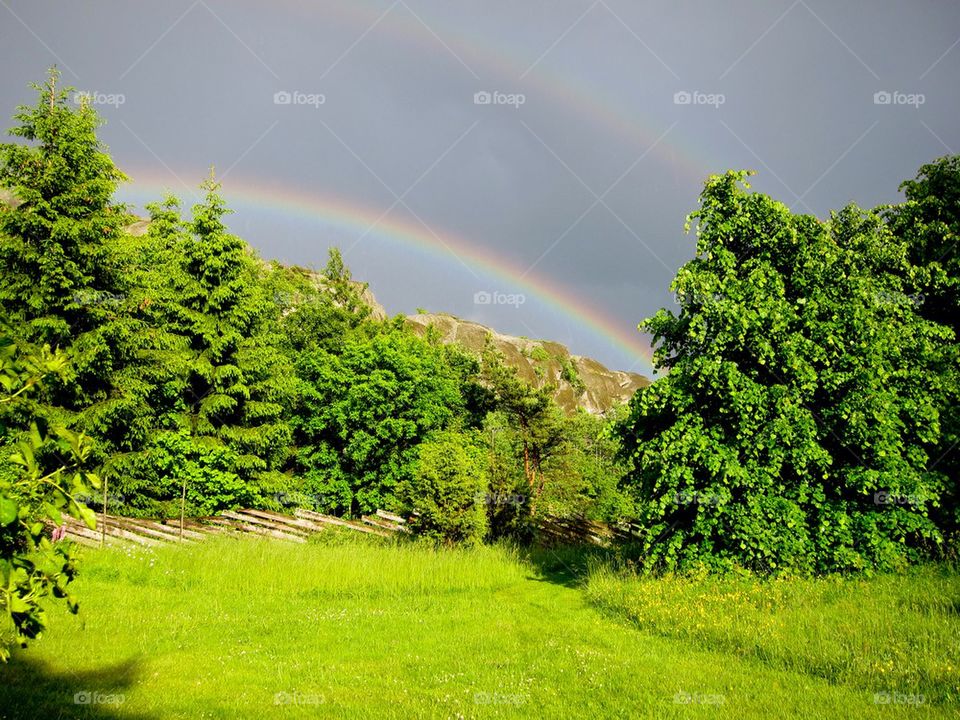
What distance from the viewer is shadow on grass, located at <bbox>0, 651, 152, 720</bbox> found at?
7.55m

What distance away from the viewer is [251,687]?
882cm

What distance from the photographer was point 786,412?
13766 millimetres

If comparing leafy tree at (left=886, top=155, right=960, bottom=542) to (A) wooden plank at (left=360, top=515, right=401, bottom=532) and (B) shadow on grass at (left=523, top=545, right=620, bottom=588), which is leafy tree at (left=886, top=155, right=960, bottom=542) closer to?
(B) shadow on grass at (left=523, top=545, right=620, bottom=588)

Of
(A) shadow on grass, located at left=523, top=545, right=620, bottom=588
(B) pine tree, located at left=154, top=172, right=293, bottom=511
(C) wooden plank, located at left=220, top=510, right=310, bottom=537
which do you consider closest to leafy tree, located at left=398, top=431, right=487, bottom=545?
(A) shadow on grass, located at left=523, top=545, right=620, bottom=588

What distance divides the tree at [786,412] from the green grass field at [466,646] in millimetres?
1232

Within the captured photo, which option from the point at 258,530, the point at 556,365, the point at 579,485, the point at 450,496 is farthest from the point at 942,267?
the point at 556,365

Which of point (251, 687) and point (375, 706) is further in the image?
point (251, 687)

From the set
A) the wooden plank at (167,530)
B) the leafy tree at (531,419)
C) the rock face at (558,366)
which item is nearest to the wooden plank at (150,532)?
the wooden plank at (167,530)

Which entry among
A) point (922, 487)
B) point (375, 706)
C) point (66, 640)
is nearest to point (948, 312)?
point (922, 487)

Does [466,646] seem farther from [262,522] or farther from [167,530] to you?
[262,522]

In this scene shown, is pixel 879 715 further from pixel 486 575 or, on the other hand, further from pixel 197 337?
pixel 197 337

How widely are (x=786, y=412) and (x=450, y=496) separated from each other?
34.0ft

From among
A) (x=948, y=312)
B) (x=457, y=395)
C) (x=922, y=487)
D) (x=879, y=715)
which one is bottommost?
(x=879, y=715)

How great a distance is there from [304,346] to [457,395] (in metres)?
9.48
